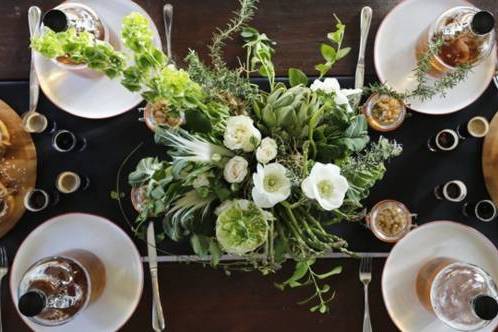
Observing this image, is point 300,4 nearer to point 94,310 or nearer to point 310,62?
point 310,62

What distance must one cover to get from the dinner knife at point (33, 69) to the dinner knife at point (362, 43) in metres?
0.73

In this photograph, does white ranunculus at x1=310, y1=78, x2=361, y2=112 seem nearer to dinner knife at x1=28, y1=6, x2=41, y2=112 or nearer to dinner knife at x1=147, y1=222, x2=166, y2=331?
dinner knife at x1=147, y1=222, x2=166, y2=331

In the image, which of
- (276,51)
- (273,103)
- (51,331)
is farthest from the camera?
(276,51)

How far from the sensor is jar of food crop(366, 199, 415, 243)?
1031mm

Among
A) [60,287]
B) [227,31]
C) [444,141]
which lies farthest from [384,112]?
[60,287]

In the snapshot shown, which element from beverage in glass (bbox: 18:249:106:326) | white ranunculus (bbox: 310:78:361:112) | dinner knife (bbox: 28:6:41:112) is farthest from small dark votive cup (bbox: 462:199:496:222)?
dinner knife (bbox: 28:6:41:112)

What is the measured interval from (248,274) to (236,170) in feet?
1.47

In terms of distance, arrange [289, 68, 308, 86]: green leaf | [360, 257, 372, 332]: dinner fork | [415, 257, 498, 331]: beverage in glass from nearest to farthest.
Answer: [289, 68, 308, 86]: green leaf < [415, 257, 498, 331]: beverage in glass < [360, 257, 372, 332]: dinner fork

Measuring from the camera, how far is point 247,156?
0.74m

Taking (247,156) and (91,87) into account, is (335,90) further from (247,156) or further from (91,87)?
(91,87)

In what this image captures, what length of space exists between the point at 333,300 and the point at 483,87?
1.96 ft

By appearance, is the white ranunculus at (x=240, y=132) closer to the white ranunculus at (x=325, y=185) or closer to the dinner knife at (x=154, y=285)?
the white ranunculus at (x=325, y=185)

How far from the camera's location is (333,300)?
1066 millimetres

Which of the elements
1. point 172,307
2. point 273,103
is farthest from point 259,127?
point 172,307
